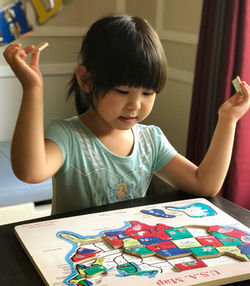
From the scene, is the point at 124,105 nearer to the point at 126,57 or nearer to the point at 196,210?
the point at 126,57

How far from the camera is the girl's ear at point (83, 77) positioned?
1186 millimetres

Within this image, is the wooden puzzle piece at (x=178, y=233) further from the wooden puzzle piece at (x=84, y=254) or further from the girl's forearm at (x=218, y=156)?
the girl's forearm at (x=218, y=156)

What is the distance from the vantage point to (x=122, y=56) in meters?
1.09

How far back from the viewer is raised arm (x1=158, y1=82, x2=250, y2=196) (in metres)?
1.23

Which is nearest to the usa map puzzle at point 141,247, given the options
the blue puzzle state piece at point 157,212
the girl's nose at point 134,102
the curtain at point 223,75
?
the blue puzzle state piece at point 157,212

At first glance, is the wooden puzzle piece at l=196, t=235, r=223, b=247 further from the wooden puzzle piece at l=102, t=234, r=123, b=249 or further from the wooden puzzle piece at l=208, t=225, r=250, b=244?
the wooden puzzle piece at l=102, t=234, r=123, b=249

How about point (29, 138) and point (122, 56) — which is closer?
point (29, 138)

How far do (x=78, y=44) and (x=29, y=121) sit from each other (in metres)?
2.21

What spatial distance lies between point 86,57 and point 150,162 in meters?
0.33

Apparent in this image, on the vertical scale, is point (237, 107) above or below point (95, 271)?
above

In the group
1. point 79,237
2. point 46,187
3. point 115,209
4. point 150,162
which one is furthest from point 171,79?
point 79,237

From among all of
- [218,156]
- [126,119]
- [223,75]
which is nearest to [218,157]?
[218,156]

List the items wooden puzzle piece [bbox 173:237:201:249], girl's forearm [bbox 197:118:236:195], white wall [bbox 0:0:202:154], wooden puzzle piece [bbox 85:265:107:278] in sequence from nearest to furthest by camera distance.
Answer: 1. wooden puzzle piece [bbox 85:265:107:278]
2. wooden puzzle piece [bbox 173:237:201:249]
3. girl's forearm [bbox 197:118:236:195]
4. white wall [bbox 0:0:202:154]

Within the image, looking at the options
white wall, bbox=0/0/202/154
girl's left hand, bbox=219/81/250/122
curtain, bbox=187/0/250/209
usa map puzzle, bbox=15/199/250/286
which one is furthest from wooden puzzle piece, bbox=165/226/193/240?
white wall, bbox=0/0/202/154
